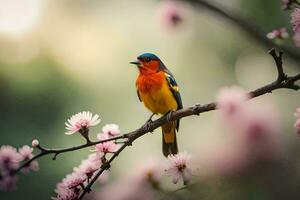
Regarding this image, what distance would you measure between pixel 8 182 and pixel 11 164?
0.08m

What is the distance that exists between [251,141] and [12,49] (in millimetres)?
4371

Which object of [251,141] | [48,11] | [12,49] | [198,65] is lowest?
[251,141]

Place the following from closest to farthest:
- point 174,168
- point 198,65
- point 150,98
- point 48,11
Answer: point 174,168
point 150,98
point 198,65
point 48,11

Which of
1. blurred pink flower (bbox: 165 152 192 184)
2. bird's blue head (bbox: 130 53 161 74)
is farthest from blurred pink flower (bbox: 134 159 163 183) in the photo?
bird's blue head (bbox: 130 53 161 74)

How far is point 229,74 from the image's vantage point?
181 inches

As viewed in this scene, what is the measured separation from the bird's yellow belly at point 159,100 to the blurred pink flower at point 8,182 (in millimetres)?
1137

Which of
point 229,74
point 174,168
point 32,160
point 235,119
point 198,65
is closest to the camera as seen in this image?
point 235,119

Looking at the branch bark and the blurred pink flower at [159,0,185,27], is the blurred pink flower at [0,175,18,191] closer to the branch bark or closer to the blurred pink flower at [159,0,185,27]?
the branch bark

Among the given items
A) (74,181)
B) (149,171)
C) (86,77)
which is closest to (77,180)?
(74,181)

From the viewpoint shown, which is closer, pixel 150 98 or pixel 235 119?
pixel 235 119

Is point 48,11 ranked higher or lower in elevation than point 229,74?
higher

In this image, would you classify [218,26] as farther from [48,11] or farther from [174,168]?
[174,168]

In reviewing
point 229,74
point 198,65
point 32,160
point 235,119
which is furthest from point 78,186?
point 198,65

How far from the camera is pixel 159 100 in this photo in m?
2.30
